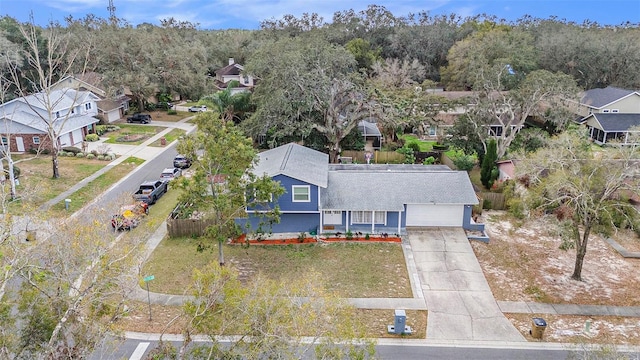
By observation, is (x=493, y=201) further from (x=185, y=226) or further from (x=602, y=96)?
(x=602, y=96)

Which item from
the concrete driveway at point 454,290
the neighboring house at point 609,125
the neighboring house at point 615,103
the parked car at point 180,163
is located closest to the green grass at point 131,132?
the parked car at point 180,163

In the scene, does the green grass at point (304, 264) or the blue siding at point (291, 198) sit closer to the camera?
the green grass at point (304, 264)

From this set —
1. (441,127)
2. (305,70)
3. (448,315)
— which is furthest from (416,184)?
(441,127)

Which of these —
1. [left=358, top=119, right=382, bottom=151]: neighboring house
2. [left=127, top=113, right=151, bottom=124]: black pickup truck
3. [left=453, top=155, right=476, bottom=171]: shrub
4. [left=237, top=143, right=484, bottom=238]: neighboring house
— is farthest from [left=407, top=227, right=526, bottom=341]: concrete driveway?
[left=127, top=113, right=151, bottom=124]: black pickup truck

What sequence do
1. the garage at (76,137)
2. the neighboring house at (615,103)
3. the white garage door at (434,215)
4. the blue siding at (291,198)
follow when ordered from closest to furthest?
the blue siding at (291,198), the white garage door at (434,215), the garage at (76,137), the neighboring house at (615,103)

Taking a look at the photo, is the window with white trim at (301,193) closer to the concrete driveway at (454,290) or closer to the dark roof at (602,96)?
the concrete driveway at (454,290)

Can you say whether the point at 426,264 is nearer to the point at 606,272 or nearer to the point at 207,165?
the point at 606,272

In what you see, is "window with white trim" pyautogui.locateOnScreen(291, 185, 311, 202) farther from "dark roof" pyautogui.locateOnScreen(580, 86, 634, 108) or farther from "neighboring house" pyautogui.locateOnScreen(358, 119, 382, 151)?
"dark roof" pyautogui.locateOnScreen(580, 86, 634, 108)
